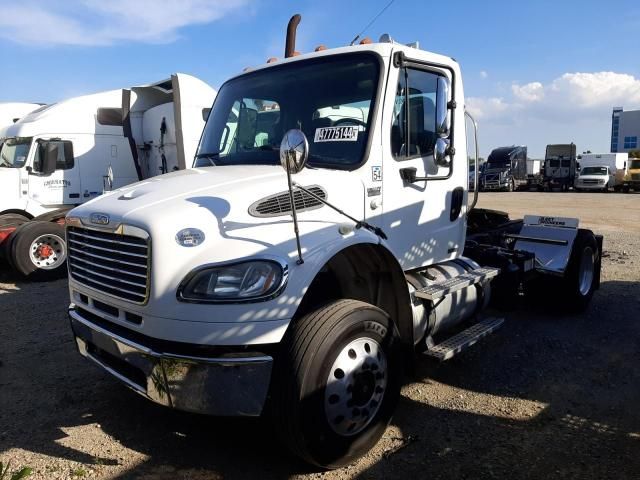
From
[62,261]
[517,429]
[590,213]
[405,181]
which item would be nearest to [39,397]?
[405,181]

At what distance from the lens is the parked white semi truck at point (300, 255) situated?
2.74m

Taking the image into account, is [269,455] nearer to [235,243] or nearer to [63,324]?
[235,243]

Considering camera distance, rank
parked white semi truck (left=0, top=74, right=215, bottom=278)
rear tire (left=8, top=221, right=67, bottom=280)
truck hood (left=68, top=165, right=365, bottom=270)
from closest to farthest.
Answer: truck hood (left=68, top=165, right=365, bottom=270) → rear tire (left=8, top=221, right=67, bottom=280) → parked white semi truck (left=0, top=74, right=215, bottom=278)

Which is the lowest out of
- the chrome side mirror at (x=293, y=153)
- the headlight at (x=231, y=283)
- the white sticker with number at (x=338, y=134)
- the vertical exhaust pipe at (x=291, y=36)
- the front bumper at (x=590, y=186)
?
the front bumper at (x=590, y=186)

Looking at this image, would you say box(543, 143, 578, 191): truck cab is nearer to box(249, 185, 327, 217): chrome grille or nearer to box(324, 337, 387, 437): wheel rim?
box(324, 337, 387, 437): wheel rim

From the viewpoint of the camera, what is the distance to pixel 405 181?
3.87 meters

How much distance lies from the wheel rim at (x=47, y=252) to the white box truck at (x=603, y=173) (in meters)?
32.7

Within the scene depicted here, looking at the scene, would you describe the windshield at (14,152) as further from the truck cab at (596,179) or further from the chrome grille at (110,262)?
the truck cab at (596,179)

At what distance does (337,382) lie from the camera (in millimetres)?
3053

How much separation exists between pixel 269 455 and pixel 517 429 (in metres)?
1.79

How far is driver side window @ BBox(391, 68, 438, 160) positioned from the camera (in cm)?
377

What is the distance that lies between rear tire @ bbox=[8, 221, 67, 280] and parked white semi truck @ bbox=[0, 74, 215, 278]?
16mm

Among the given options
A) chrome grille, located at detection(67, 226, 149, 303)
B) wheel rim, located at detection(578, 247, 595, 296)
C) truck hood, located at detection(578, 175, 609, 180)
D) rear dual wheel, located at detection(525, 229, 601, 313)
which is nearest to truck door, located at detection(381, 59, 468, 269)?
chrome grille, located at detection(67, 226, 149, 303)

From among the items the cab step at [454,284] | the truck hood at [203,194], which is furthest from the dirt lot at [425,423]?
the truck hood at [203,194]
